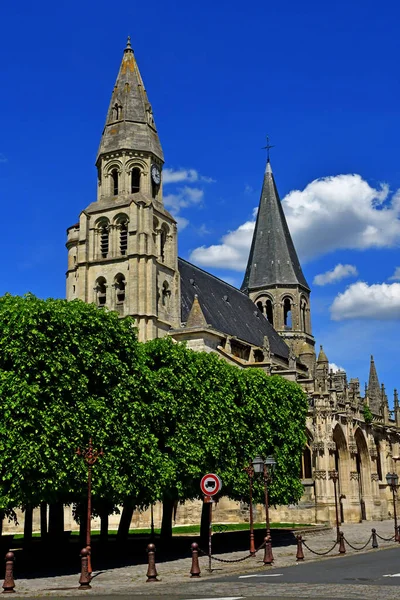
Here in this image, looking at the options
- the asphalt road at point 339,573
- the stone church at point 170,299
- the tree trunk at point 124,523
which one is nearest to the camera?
the asphalt road at point 339,573

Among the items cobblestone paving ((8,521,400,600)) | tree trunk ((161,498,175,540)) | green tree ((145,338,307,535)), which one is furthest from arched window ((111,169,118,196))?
cobblestone paving ((8,521,400,600))

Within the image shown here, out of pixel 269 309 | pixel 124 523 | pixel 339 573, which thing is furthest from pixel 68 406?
pixel 269 309

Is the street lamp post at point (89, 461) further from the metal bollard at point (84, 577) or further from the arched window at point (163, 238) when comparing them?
the arched window at point (163, 238)

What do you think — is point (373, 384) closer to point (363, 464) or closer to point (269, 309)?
point (269, 309)

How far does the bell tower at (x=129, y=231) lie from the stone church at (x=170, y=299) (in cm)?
8

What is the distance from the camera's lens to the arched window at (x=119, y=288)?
5319cm

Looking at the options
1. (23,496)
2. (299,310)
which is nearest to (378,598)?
(23,496)

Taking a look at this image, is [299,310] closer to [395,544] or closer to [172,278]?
[172,278]

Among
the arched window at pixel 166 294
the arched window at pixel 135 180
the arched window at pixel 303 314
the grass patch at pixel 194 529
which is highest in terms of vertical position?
the arched window at pixel 135 180

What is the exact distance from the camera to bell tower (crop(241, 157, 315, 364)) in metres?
80.2

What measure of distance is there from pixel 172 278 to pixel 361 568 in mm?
37566

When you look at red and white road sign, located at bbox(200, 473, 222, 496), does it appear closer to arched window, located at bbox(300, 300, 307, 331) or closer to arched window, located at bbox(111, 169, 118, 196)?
arched window, located at bbox(111, 169, 118, 196)

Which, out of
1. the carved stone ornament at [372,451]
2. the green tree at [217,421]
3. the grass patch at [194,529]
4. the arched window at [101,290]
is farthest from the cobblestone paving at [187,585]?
the carved stone ornament at [372,451]

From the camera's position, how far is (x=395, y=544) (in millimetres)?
30406
